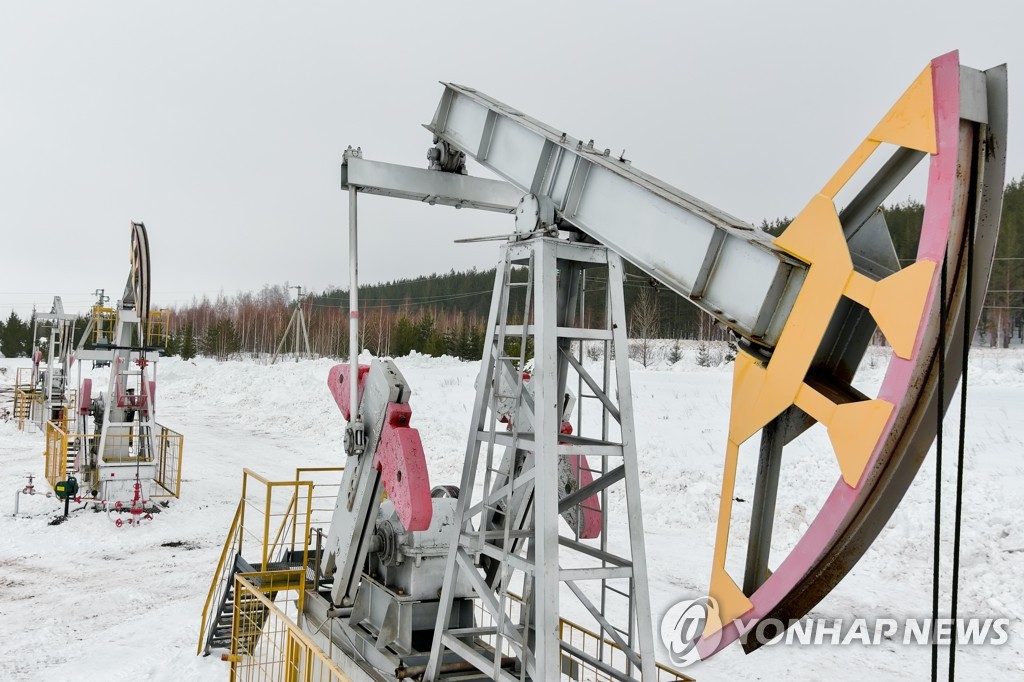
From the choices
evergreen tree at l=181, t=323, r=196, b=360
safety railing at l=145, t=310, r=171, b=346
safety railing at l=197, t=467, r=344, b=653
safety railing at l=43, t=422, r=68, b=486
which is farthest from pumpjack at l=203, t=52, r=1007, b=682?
evergreen tree at l=181, t=323, r=196, b=360

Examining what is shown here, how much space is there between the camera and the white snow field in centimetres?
779

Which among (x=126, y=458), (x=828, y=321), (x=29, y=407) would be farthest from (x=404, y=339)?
(x=828, y=321)

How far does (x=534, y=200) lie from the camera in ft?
16.8

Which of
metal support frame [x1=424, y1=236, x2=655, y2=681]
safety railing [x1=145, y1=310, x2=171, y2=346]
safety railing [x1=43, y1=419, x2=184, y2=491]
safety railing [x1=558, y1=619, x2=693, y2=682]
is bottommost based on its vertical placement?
safety railing [x1=558, y1=619, x2=693, y2=682]

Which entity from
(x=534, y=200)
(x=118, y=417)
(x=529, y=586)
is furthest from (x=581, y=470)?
(x=118, y=417)

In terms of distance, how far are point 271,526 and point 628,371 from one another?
34.3ft

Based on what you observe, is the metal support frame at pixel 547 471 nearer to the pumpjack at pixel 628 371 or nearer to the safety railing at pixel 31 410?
the pumpjack at pixel 628 371

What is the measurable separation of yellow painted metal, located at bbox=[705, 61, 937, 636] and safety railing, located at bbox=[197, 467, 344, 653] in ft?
13.5

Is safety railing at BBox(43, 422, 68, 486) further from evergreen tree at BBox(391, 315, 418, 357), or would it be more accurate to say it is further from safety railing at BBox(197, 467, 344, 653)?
evergreen tree at BBox(391, 315, 418, 357)

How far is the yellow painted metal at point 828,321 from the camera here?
2.87 metres

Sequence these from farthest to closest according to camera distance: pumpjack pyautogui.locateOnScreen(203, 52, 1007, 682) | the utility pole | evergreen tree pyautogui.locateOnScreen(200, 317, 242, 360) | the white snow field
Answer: evergreen tree pyautogui.locateOnScreen(200, 317, 242, 360), the utility pole, the white snow field, pumpjack pyautogui.locateOnScreen(203, 52, 1007, 682)

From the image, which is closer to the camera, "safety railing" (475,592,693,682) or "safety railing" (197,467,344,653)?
"safety railing" (475,592,693,682)

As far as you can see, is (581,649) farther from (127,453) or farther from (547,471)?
(127,453)

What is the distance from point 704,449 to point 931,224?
46.0ft
